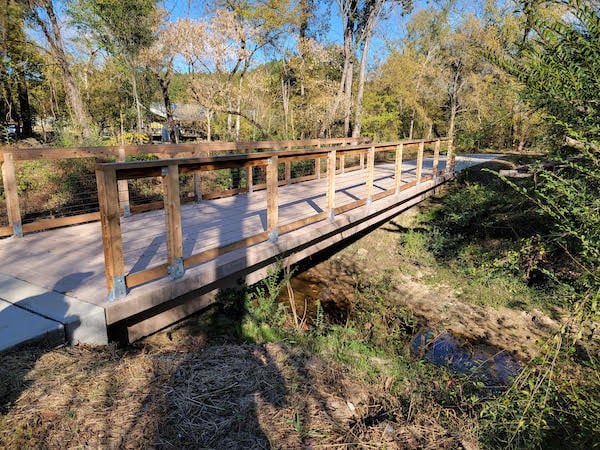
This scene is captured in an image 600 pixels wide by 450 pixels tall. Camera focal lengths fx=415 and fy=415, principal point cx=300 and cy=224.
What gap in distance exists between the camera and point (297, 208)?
7125 mm

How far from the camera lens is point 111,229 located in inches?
128

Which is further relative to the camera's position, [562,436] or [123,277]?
[123,277]

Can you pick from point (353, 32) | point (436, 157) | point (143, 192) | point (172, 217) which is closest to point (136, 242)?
point (172, 217)

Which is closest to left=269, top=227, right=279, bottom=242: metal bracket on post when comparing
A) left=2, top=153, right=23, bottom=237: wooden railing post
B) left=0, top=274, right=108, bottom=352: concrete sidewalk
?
left=0, top=274, right=108, bottom=352: concrete sidewalk

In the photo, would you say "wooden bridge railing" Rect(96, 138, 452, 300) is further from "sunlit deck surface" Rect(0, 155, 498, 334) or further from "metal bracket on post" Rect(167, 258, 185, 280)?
"sunlit deck surface" Rect(0, 155, 498, 334)

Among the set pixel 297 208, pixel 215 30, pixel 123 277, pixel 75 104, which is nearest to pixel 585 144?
pixel 123 277

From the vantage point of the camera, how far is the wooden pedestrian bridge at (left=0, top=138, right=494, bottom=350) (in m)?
3.34

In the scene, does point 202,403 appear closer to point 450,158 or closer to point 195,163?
point 195,163

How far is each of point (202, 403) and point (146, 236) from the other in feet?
10.5

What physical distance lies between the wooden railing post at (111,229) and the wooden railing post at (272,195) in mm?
1949

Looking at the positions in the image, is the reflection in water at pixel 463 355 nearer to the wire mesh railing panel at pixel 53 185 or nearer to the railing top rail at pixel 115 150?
the railing top rail at pixel 115 150

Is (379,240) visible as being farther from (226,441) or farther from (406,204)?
(226,441)

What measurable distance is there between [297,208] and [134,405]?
16.0 ft

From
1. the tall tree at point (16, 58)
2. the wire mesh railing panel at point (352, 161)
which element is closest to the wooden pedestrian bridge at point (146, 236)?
the wire mesh railing panel at point (352, 161)
